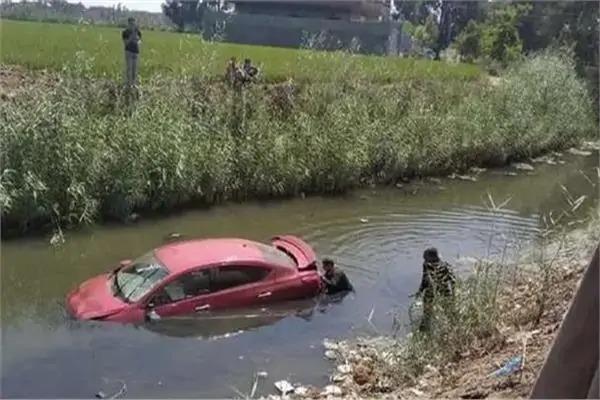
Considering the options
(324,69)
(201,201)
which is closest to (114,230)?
(201,201)

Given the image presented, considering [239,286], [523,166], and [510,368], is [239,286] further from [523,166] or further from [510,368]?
[523,166]

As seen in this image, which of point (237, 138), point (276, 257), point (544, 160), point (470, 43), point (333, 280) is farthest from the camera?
point (470, 43)

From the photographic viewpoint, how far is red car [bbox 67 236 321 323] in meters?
10.3

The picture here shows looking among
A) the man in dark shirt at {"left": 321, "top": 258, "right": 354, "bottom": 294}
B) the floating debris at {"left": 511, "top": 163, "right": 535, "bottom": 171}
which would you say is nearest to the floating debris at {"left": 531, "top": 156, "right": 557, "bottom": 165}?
the floating debris at {"left": 511, "top": 163, "right": 535, "bottom": 171}

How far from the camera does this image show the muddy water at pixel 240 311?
30.8 ft

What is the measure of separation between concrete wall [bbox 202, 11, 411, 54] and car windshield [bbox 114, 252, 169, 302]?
24.7 metres

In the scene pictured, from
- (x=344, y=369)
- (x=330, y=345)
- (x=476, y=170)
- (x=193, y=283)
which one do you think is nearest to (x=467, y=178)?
(x=476, y=170)

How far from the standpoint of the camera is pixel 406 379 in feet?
27.0

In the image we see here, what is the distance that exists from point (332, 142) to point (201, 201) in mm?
4339

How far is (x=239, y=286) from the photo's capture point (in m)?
10.9

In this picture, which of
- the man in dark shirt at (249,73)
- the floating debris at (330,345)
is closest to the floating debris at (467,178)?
the man in dark shirt at (249,73)

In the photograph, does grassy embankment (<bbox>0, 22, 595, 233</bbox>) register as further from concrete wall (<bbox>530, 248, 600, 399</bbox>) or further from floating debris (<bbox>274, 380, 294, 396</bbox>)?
concrete wall (<bbox>530, 248, 600, 399</bbox>)

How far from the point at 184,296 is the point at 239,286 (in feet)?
2.75

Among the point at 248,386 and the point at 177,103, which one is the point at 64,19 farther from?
the point at 248,386
